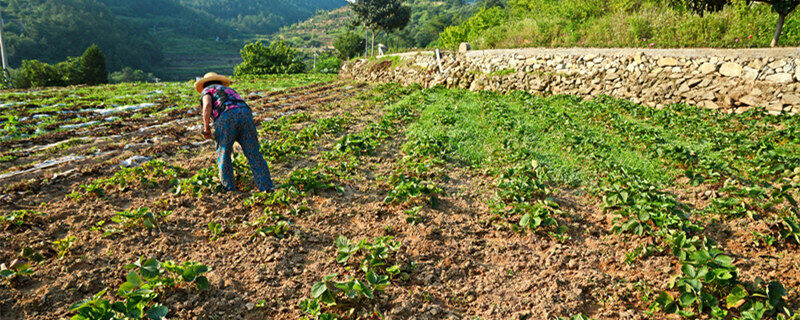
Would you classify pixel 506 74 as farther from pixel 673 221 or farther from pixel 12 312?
pixel 12 312

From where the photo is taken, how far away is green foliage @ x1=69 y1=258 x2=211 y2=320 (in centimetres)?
250

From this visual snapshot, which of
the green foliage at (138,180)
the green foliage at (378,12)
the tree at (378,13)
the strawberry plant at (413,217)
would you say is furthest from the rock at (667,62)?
the green foliage at (378,12)

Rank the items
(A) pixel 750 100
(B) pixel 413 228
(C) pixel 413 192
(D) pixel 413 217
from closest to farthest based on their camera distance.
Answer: (B) pixel 413 228 < (D) pixel 413 217 < (C) pixel 413 192 < (A) pixel 750 100

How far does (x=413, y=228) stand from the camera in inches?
166

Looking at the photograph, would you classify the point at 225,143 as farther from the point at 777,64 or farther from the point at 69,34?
the point at 69,34

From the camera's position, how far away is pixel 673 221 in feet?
12.4

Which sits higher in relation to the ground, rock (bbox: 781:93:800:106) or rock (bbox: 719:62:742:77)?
rock (bbox: 719:62:742:77)

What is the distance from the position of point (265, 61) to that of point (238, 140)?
3462 cm

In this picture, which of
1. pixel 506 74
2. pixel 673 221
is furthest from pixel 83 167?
pixel 506 74

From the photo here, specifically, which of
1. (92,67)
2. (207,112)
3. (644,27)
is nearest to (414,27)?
(92,67)

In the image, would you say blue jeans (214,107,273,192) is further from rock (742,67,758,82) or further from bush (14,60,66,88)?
bush (14,60,66,88)

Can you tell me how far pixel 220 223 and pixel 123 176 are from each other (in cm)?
242

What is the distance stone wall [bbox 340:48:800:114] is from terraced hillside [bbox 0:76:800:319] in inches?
81.9

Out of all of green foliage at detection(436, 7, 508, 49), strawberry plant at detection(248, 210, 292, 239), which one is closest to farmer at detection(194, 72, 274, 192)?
strawberry plant at detection(248, 210, 292, 239)
